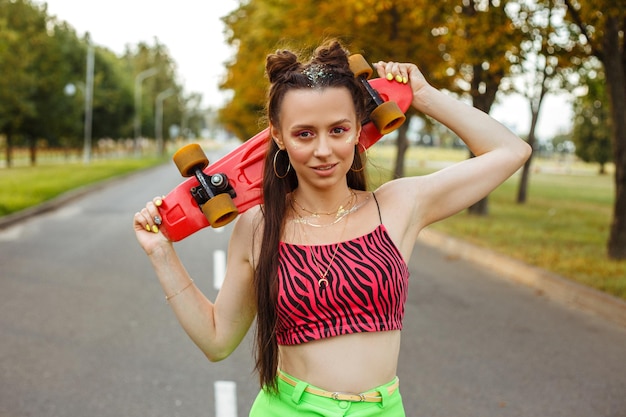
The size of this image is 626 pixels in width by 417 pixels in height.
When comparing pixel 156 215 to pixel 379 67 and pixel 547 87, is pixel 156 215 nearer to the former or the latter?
pixel 379 67

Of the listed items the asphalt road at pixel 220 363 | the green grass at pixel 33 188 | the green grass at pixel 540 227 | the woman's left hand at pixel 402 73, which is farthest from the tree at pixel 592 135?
the woman's left hand at pixel 402 73

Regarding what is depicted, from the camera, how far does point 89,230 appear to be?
14836mm

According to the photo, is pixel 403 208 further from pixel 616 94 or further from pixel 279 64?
pixel 616 94

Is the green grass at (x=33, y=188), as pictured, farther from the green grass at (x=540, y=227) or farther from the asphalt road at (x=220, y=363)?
the asphalt road at (x=220, y=363)

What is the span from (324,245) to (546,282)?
8040 millimetres

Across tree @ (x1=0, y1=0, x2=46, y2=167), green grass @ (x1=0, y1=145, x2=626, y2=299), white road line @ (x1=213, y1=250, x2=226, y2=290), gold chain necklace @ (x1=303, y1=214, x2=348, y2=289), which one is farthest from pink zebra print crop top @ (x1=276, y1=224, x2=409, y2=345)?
tree @ (x1=0, y1=0, x2=46, y2=167)

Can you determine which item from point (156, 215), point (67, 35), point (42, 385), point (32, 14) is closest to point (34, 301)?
point (42, 385)

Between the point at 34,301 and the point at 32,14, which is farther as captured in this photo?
the point at 32,14

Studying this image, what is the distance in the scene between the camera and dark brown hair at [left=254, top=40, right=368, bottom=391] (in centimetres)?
209

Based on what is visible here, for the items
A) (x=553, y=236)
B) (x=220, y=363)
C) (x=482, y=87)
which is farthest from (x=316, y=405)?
(x=482, y=87)

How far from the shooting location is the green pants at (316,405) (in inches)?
80.1

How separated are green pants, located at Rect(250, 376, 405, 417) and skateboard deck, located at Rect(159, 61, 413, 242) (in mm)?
493

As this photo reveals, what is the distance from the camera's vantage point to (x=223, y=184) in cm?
213

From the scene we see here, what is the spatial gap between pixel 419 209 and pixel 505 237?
11.9 m
